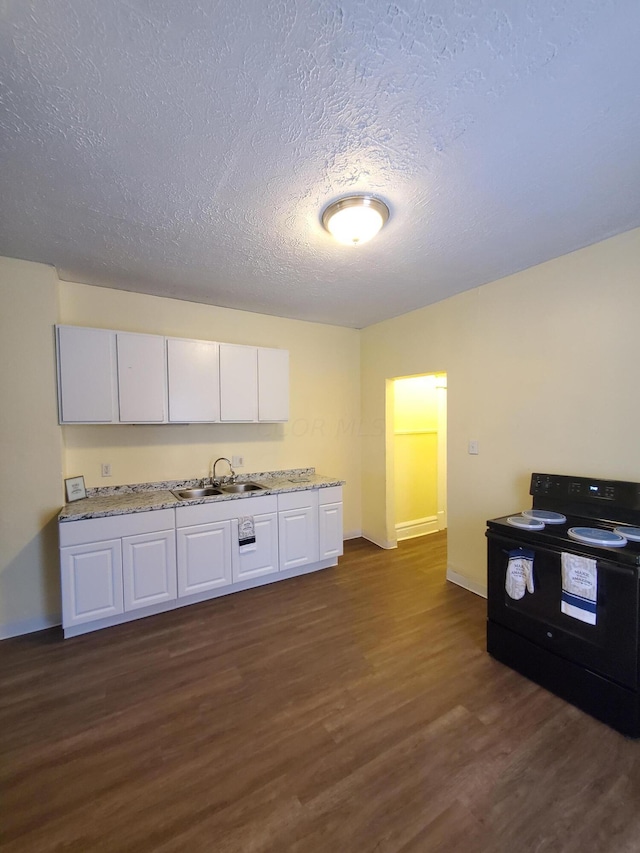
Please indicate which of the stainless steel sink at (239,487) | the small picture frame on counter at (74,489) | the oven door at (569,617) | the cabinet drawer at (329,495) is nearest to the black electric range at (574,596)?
the oven door at (569,617)

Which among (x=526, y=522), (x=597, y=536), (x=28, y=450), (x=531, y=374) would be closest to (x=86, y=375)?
(x=28, y=450)

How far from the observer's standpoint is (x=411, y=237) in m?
2.10

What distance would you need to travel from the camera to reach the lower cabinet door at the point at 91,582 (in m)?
2.32

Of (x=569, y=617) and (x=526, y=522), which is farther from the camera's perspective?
(x=526, y=522)

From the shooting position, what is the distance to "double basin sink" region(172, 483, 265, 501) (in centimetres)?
306

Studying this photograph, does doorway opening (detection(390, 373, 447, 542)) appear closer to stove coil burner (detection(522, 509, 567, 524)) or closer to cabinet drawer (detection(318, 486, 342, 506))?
cabinet drawer (detection(318, 486, 342, 506))

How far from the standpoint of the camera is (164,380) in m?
2.88

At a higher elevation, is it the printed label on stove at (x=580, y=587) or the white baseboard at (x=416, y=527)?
the printed label on stove at (x=580, y=587)

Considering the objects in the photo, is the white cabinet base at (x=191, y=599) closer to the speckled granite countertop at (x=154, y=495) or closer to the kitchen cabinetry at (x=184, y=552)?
the kitchen cabinetry at (x=184, y=552)

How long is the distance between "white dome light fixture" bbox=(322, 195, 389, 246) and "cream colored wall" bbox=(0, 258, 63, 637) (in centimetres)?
209

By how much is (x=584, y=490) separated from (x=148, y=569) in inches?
120

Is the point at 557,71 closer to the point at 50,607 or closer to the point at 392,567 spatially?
the point at 392,567

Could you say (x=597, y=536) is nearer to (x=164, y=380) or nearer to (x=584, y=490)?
(x=584, y=490)

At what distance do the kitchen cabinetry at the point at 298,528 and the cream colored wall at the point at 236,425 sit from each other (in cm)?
63
